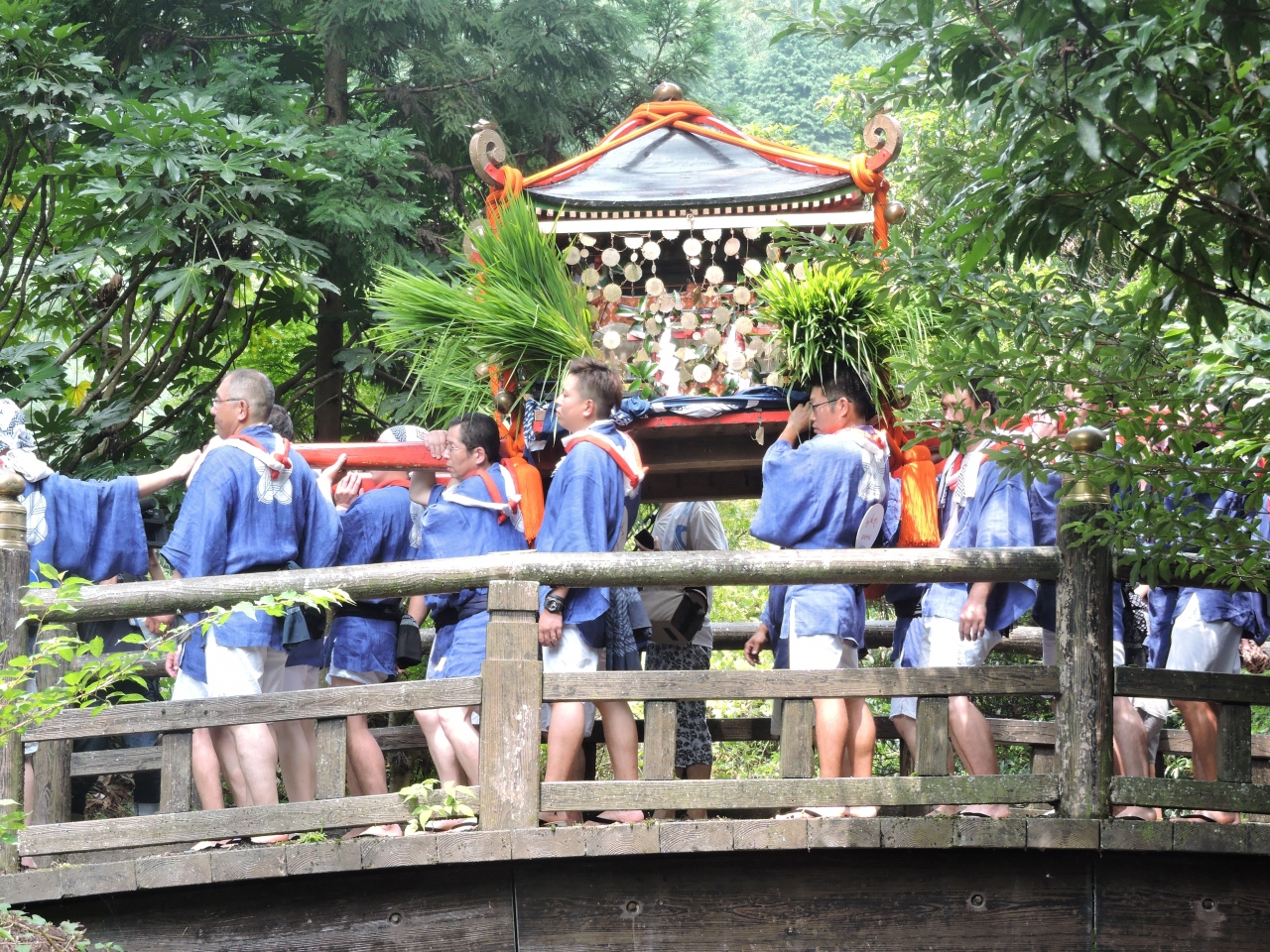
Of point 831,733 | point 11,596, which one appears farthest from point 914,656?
point 11,596

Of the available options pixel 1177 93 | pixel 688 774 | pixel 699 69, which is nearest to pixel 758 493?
pixel 688 774

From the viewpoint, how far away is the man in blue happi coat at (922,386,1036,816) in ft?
16.5

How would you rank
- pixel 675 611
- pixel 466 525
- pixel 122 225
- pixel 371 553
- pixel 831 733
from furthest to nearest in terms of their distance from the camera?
pixel 122 225 < pixel 675 611 < pixel 371 553 < pixel 466 525 < pixel 831 733

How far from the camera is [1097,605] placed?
4.80 metres

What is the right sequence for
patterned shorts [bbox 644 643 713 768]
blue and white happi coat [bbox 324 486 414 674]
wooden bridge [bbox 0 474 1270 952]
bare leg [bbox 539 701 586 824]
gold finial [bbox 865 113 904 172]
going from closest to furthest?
wooden bridge [bbox 0 474 1270 952] → bare leg [bbox 539 701 586 824] → blue and white happi coat [bbox 324 486 414 674] → patterned shorts [bbox 644 643 713 768] → gold finial [bbox 865 113 904 172]

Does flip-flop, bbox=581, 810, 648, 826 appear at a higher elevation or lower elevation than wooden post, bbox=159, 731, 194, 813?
lower

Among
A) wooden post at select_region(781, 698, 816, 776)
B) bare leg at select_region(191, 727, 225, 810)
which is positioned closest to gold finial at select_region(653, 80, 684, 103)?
wooden post at select_region(781, 698, 816, 776)

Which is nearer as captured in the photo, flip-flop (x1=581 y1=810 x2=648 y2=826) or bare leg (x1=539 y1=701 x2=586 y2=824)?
bare leg (x1=539 y1=701 x2=586 y2=824)

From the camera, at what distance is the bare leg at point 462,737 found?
16.5ft

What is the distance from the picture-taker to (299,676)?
219 inches

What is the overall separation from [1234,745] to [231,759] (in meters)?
3.35

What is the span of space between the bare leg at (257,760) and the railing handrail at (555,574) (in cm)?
50

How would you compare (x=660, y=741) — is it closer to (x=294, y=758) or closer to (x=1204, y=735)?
(x=294, y=758)

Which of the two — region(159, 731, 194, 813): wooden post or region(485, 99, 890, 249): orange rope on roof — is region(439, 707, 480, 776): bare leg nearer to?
region(159, 731, 194, 813): wooden post
